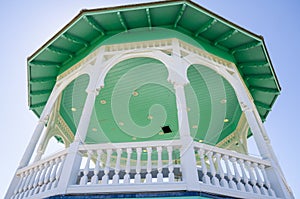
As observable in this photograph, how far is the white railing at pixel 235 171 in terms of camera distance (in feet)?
12.2

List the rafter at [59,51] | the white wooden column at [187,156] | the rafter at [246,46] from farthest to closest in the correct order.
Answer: the rafter at [59,51]
the rafter at [246,46]
the white wooden column at [187,156]

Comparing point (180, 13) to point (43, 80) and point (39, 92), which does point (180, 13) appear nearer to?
point (43, 80)

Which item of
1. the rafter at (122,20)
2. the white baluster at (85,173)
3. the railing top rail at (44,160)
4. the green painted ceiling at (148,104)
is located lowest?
the white baluster at (85,173)

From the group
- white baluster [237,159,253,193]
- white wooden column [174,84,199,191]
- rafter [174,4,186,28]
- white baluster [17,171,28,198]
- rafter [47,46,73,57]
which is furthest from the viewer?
rafter [47,46,73,57]

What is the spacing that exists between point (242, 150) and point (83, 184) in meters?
5.68

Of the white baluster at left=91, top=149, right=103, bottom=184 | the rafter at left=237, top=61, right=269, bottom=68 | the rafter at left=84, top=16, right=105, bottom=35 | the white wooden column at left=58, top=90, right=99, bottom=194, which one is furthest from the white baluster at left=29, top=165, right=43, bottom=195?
the rafter at left=237, top=61, right=269, bottom=68

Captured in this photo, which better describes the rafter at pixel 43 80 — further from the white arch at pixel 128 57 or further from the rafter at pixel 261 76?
the rafter at pixel 261 76

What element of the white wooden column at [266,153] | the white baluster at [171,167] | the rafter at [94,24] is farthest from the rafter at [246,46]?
the white baluster at [171,167]

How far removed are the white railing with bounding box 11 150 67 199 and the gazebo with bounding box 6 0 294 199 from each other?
0.02 meters

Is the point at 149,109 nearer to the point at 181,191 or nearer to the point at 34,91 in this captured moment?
the point at 34,91

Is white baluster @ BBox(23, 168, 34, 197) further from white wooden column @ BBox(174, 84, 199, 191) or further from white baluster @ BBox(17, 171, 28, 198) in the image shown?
white wooden column @ BBox(174, 84, 199, 191)

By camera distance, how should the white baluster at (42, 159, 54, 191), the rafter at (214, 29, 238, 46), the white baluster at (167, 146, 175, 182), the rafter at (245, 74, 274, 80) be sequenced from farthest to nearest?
the rafter at (245, 74, 274, 80) → the rafter at (214, 29, 238, 46) → the white baluster at (42, 159, 54, 191) → the white baluster at (167, 146, 175, 182)

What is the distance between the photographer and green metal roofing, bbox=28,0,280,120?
204 inches

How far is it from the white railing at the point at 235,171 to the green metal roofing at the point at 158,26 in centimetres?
278
